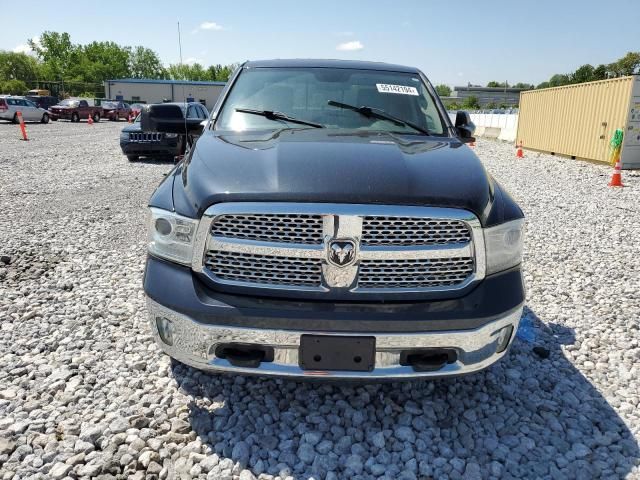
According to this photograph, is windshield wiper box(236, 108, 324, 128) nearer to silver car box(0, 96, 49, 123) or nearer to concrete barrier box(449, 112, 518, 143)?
concrete barrier box(449, 112, 518, 143)

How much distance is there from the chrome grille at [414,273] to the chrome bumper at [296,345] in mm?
230

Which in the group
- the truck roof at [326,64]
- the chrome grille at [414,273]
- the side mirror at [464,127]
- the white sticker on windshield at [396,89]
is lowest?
the chrome grille at [414,273]

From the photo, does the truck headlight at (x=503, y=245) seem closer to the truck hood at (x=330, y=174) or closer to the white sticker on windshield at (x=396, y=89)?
the truck hood at (x=330, y=174)

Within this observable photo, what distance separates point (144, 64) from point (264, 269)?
132235 mm

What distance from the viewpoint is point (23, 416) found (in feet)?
8.56

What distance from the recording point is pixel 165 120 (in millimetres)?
3561

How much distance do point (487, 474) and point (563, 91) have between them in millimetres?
19671

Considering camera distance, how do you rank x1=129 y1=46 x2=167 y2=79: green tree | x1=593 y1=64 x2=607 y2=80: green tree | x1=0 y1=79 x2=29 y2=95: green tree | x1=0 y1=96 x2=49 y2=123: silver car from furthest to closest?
1. x1=129 y1=46 x2=167 y2=79: green tree
2. x1=593 y1=64 x2=607 y2=80: green tree
3. x1=0 y1=79 x2=29 y2=95: green tree
4. x1=0 y1=96 x2=49 y2=123: silver car

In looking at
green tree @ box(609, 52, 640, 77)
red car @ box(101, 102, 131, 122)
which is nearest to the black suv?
red car @ box(101, 102, 131, 122)

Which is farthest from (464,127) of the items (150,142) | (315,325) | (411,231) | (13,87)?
(13,87)

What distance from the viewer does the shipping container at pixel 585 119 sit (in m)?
14.6

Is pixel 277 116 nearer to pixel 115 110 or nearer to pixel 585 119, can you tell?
pixel 585 119

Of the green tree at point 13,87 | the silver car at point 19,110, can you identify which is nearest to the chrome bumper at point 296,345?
the silver car at point 19,110

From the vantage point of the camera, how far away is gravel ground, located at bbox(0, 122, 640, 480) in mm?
2334
